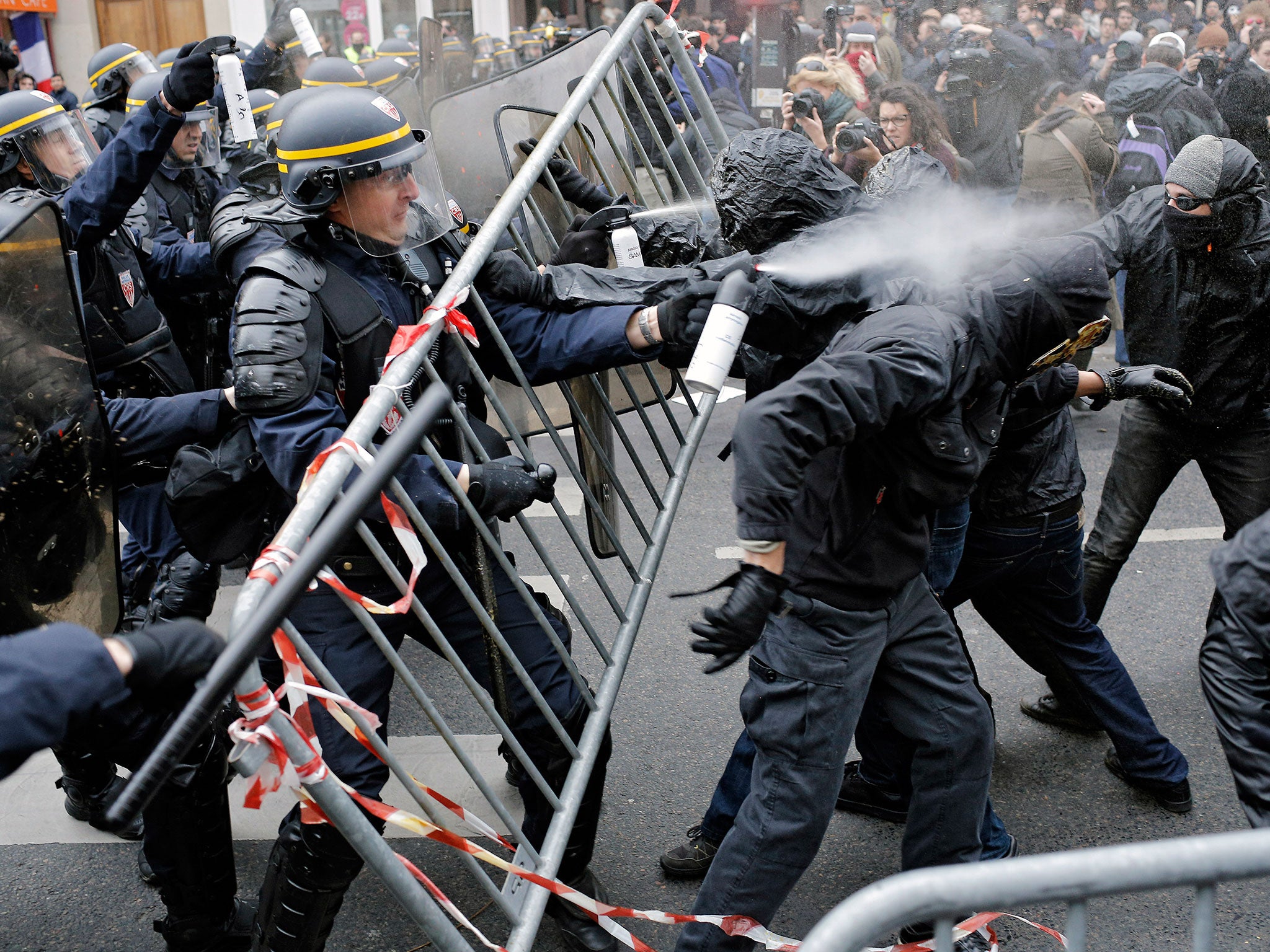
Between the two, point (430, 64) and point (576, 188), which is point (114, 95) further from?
point (576, 188)

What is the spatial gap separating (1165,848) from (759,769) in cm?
117

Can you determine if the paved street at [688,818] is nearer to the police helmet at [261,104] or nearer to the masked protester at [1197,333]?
the masked protester at [1197,333]

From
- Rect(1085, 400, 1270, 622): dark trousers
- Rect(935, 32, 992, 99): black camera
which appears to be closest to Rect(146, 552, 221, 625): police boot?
Rect(1085, 400, 1270, 622): dark trousers

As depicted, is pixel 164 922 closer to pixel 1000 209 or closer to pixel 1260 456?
pixel 1000 209

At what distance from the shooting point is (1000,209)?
358cm

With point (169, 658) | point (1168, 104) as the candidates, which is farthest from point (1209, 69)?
point (169, 658)

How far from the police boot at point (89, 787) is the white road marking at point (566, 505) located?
2.46 meters

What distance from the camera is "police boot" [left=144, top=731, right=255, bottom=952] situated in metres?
2.67

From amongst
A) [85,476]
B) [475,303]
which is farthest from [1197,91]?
[85,476]

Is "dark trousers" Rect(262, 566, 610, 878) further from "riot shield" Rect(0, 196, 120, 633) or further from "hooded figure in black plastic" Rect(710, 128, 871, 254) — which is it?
"hooded figure in black plastic" Rect(710, 128, 871, 254)

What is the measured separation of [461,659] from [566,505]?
2.87 m

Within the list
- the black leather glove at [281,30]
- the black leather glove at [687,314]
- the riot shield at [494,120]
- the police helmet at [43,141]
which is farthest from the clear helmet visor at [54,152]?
the black leather glove at [281,30]

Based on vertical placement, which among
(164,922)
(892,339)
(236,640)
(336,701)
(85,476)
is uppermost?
(892,339)

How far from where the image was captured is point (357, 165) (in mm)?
2639
